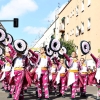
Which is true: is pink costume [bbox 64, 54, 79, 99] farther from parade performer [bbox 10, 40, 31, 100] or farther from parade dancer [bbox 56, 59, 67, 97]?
parade performer [bbox 10, 40, 31, 100]

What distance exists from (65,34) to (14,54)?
38728 millimetres

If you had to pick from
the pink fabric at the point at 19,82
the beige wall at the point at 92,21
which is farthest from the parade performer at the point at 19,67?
the beige wall at the point at 92,21

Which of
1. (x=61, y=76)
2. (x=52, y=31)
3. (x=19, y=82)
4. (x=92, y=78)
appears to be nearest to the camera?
(x=19, y=82)

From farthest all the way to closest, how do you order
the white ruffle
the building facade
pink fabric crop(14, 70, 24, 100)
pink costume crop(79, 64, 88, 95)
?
the building facade
pink costume crop(79, 64, 88, 95)
the white ruffle
pink fabric crop(14, 70, 24, 100)

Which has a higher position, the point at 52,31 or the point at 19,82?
the point at 52,31

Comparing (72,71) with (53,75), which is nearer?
(72,71)

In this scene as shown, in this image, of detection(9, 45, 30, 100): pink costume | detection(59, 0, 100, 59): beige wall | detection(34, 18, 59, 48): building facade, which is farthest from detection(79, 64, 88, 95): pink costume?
detection(34, 18, 59, 48): building facade

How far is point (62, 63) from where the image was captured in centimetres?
1252

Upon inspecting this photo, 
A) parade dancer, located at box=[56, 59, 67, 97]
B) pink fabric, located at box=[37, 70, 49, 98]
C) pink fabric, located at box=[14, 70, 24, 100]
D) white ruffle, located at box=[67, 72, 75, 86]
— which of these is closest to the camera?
pink fabric, located at box=[14, 70, 24, 100]

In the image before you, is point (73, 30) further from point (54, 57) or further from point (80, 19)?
point (54, 57)

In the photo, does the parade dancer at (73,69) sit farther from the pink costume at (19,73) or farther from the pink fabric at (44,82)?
the pink costume at (19,73)

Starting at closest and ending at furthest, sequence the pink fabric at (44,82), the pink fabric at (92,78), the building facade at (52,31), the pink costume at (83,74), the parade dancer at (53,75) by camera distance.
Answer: the pink fabric at (44,82) → the pink fabric at (92,78) → the pink costume at (83,74) → the parade dancer at (53,75) → the building facade at (52,31)

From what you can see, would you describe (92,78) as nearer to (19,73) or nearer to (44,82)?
(44,82)

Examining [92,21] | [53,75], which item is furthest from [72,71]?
[92,21]
